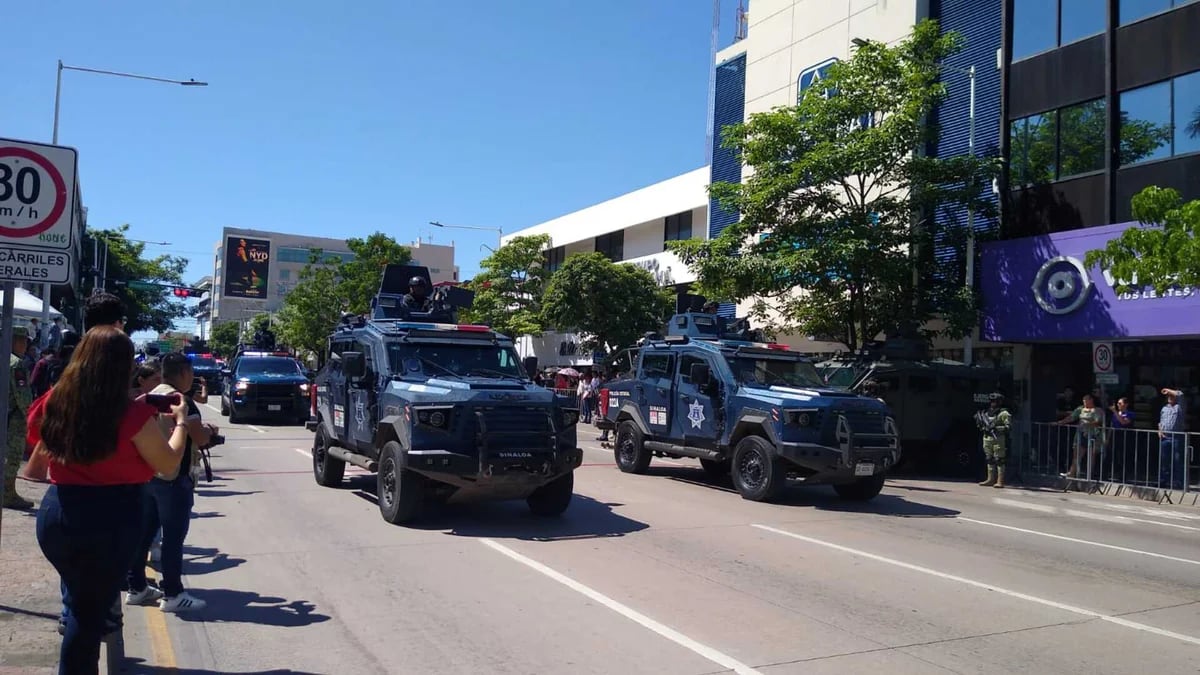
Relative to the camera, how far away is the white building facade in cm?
3406

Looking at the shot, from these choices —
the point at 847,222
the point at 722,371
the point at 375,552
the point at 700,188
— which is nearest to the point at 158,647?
the point at 375,552

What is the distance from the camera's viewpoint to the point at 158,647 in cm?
570

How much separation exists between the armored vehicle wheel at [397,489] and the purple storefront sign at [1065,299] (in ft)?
46.1

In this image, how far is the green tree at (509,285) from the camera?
1430 inches

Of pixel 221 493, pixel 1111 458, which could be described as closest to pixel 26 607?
pixel 221 493

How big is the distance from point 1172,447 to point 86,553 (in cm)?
1653

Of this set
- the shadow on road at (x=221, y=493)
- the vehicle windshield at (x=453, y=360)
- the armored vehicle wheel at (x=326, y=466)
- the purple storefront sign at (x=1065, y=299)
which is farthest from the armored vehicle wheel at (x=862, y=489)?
the shadow on road at (x=221, y=493)

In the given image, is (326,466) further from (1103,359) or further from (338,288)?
(338,288)

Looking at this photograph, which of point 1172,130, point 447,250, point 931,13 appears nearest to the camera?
point 1172,130

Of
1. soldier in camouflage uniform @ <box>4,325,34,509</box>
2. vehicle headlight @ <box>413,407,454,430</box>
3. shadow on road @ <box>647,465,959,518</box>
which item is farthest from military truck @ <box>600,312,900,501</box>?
soldier in camouflage uniform @ <box>4,325,34,509</box>

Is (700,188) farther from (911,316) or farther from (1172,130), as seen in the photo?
(1172,130)

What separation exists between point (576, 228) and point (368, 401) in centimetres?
3167

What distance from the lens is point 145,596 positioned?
6559 millimetres

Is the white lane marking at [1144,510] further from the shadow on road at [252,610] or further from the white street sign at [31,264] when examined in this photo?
the white street sign at [31,264]
